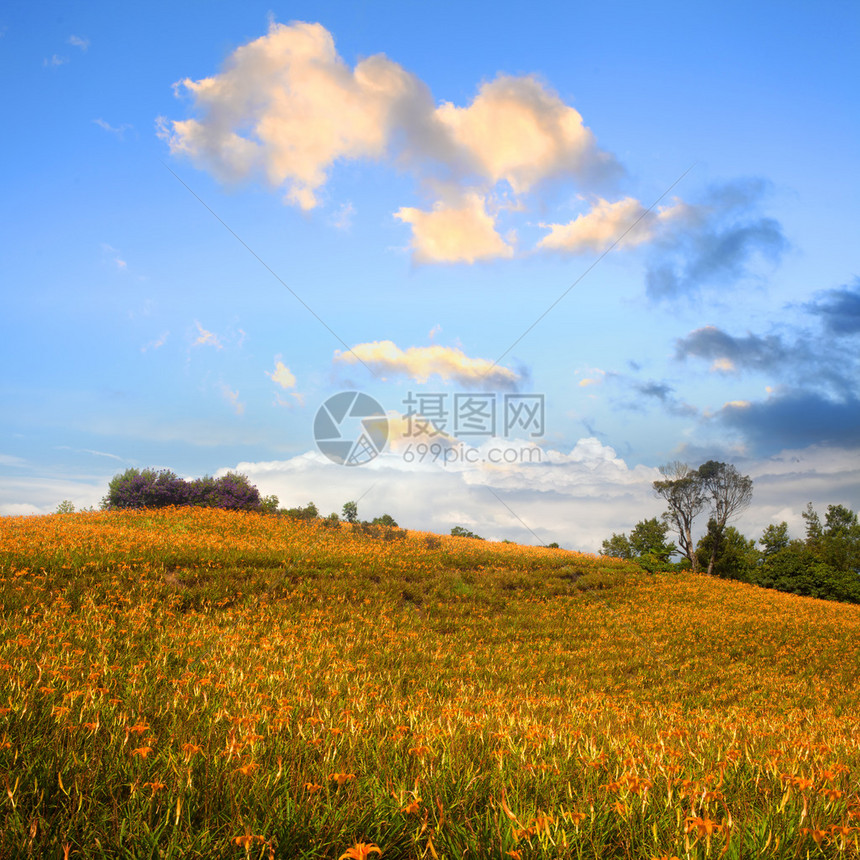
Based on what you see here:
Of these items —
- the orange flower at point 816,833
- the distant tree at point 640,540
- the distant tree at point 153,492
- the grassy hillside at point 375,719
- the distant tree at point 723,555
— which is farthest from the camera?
the distant tree at point 640,540

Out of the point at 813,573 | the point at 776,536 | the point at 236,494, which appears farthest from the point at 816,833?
the point at 776,536

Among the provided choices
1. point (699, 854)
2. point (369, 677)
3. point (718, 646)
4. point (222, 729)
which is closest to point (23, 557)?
point (369, 677)

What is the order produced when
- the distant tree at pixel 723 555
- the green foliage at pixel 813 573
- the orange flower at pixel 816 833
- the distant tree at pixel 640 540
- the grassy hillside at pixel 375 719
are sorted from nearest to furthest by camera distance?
the orange flower at pixel 816 833 < the grassy hillside at pixel 375 719 < the green foliage at pixel 813 573 < the distant tree at pixel 723 555 < the distant tree at pixel 640 540

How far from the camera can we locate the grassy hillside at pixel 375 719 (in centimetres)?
226

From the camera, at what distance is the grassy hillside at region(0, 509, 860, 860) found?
226cm

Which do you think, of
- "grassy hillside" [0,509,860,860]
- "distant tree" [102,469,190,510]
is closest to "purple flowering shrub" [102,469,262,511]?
"distant tree" [102,469,190,510]

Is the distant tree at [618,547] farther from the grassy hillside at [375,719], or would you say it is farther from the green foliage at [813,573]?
the grassy hillside at [375,719]

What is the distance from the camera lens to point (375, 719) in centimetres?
416

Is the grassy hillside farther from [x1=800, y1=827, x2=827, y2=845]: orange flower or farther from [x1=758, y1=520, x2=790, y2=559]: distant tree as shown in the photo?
[x1=758, y1=520, x2=790, y2=559]: distant tree

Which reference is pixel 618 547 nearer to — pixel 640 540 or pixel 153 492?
pixel 640 540

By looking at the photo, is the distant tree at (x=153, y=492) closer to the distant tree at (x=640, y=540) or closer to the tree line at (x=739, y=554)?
the tree line at (x=739, y=554)

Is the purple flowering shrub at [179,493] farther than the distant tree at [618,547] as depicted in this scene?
No

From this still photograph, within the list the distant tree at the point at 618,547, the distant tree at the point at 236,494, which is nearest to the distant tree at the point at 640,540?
the distant tree at the point at 618,547

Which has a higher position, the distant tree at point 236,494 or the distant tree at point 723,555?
the distant tree at point 236,494
